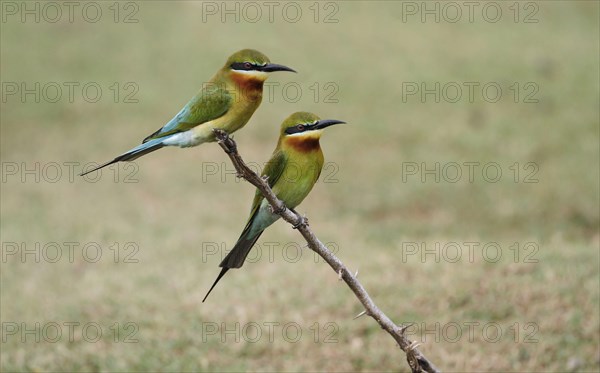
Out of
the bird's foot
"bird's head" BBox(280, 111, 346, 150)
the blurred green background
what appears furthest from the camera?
the blurred green background

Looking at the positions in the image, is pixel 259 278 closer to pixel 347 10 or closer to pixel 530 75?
pixel 530 75

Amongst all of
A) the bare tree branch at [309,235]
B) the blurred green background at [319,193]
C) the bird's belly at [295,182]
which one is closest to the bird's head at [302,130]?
the bird's belly at [295,182]

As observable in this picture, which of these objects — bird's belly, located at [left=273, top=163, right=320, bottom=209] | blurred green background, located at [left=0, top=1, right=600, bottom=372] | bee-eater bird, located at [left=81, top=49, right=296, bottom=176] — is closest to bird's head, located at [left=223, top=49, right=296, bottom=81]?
bee-eater bird, located at [left=81, top=49, right=296, bottom=176]

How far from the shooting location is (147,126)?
45.2 ft

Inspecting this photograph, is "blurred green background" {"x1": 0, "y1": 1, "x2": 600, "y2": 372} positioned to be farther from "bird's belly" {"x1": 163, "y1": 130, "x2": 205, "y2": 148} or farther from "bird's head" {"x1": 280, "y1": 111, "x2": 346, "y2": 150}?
"bird's belly" {"x1": 163, "y1": 130, "x2": 205, "y2": 148}

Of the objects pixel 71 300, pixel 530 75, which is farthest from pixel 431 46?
pixel 71 300

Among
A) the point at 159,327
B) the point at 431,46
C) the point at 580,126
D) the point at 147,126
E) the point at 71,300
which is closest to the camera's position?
the point at 159,327

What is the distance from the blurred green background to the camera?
670 cm

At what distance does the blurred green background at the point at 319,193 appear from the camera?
6703 millimetres

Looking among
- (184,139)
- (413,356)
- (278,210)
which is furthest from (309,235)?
(413,356)

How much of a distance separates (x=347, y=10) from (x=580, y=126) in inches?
244

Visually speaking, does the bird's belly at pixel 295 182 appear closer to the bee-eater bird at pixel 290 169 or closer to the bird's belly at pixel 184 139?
the bee-eater bird at pixel 290 169

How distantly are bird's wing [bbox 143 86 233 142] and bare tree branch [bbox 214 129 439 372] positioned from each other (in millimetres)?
108

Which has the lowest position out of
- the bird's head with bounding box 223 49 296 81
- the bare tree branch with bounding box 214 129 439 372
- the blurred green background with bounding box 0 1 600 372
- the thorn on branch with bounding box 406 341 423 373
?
the blurred green background with bounding box 0 1 600 372
